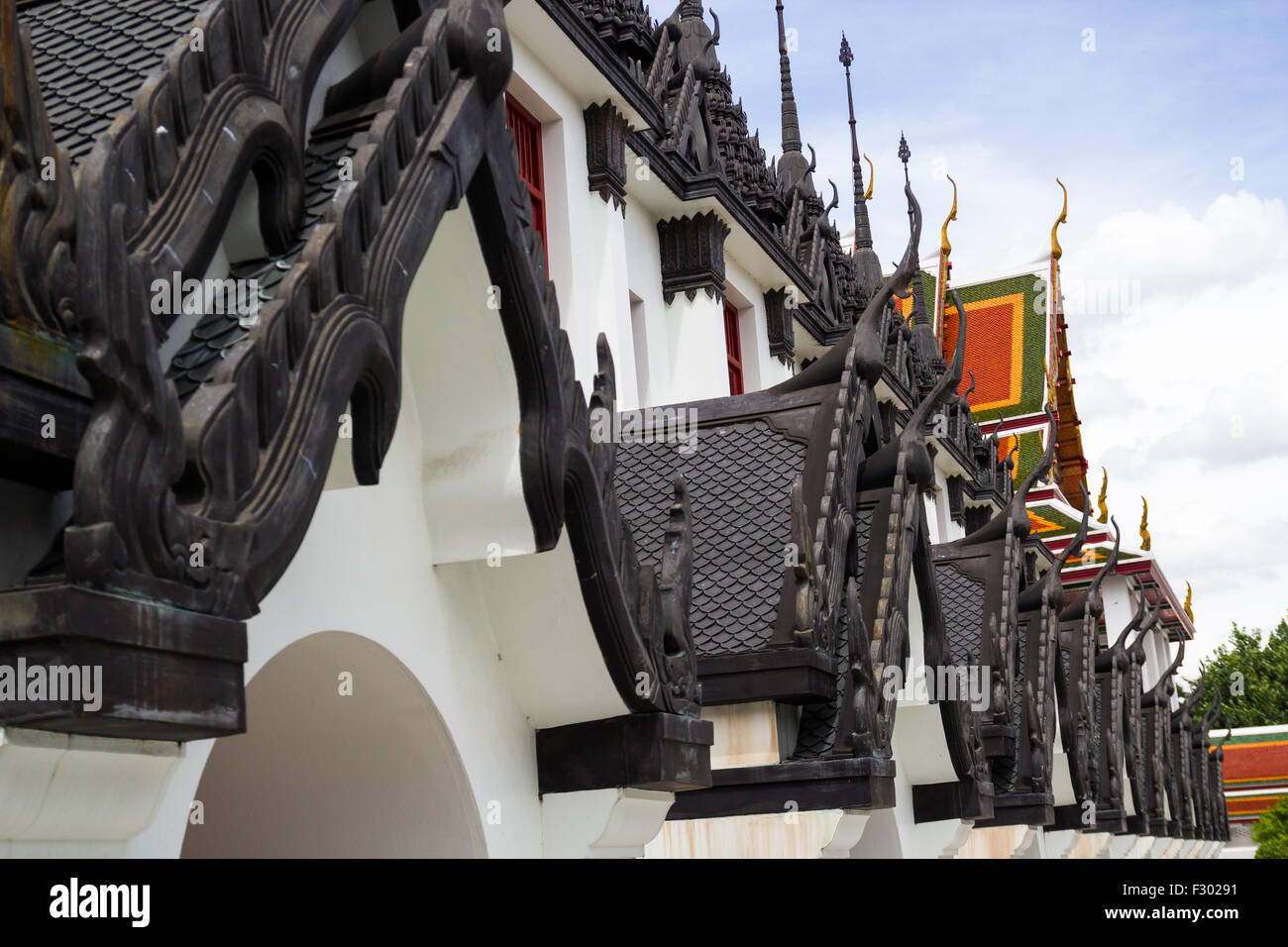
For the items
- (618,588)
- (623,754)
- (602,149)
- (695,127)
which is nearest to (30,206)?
(618,588)

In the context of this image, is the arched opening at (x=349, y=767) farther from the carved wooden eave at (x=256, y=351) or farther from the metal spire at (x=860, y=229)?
the metal spire at (x=860, y=229)

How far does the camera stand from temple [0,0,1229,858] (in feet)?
10.2

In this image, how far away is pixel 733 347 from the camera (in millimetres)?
16109

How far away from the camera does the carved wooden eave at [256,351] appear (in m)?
3.04

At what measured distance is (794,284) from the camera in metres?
17.0

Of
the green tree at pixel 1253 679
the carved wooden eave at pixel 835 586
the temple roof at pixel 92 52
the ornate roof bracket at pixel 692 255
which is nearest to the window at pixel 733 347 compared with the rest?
the ornate roof bracket at pixel 692 255

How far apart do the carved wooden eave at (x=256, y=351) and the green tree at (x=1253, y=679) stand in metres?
48.5

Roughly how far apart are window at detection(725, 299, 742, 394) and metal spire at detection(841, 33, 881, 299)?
14.6ft

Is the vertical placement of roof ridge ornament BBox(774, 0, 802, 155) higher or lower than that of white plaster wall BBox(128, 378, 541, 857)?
higher

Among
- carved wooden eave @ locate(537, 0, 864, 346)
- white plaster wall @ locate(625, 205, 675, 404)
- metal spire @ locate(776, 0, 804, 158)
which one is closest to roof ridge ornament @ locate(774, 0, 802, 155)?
metal spire @ locate(776, 0, 804, 158)

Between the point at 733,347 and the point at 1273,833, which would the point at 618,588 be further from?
the point at 1273,833

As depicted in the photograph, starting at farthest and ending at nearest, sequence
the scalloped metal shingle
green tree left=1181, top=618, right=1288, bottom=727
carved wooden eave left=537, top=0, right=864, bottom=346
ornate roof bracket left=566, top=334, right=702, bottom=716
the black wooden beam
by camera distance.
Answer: green tree left=1181, top=618, right=1288, bottom=727, carved wooden eave left=537, top=0, right=864, bottom=346, the scalloped metal shingle, the black wooden beam, ornate roof bracket left=566, top=334, right=702, bottom=716

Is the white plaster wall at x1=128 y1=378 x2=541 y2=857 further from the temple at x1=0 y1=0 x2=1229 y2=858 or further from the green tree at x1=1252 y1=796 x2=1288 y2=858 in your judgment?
the green tree at x1=1252 y1=796 x2=1288 y2=858

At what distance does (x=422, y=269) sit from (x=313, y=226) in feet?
2.32
